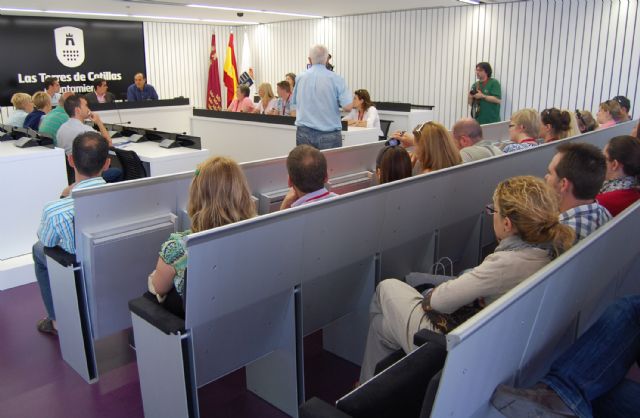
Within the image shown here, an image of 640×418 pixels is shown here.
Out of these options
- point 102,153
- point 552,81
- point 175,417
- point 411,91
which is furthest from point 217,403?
point 411,91

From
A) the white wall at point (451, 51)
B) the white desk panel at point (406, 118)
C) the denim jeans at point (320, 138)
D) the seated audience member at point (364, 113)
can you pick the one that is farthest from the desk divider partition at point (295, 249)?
the white wall at point (451, 51)

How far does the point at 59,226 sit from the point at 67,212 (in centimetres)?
8

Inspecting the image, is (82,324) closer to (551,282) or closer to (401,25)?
(551,282)

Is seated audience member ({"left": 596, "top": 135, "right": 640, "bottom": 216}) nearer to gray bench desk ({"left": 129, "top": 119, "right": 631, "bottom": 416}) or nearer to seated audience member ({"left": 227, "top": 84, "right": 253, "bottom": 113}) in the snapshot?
gray bench desk ({"left": 129, "top": 119, "right": 631, "bottom": 416})

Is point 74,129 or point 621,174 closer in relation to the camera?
point 621,174

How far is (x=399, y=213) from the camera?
2770mm

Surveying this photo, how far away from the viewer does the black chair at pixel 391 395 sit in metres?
1.56

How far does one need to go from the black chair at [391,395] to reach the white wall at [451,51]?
745 centimetres

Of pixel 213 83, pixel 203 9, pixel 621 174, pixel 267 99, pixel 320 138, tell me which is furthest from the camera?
pixel 213 83

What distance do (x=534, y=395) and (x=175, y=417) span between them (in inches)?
55.5

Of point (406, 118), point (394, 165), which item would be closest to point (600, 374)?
point (394, 165)

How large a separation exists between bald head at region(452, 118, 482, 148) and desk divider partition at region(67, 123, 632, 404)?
2.03 ft

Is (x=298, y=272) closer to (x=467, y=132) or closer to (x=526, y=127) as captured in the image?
(x=467, y=132)

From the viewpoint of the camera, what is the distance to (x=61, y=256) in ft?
8.86
